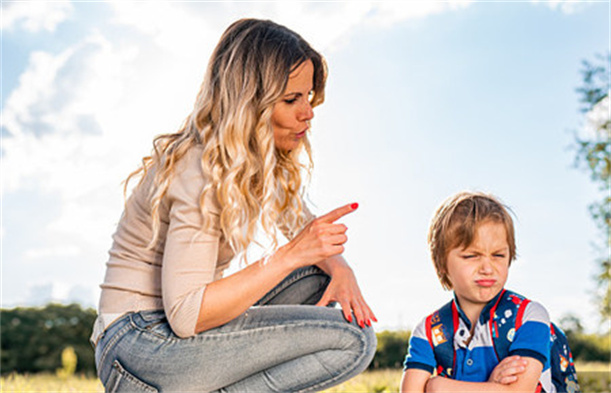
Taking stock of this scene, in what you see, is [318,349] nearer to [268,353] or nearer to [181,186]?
[268,353]

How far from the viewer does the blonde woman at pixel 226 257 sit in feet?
8.29

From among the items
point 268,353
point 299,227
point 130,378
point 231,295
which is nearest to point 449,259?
point 299,227

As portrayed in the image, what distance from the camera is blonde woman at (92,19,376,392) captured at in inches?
99.5

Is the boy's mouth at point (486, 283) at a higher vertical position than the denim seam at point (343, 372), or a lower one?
higher

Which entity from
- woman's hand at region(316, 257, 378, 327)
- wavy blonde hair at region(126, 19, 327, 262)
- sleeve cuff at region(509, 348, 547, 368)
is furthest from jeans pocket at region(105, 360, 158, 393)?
sleeve cuff at region(509, 348, 547, 368)

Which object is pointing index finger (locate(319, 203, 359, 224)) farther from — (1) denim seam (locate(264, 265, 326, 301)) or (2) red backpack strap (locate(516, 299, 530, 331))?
(2) red backpack strap (locate(516, 299, 530, 331))

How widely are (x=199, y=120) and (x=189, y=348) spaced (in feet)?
3.25

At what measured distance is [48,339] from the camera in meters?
7.78

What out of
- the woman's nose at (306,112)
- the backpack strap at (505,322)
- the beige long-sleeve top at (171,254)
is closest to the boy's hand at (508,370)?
the backpack strap at (505,322)

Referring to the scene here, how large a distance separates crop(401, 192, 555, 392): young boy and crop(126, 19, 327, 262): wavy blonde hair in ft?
3.35

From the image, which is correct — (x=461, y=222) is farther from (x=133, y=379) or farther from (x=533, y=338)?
(x=133, y=379)

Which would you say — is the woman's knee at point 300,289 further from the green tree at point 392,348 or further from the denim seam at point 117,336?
the green tree at point 392,348

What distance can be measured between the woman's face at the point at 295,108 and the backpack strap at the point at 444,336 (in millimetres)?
1202

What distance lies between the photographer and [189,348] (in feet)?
8.70
